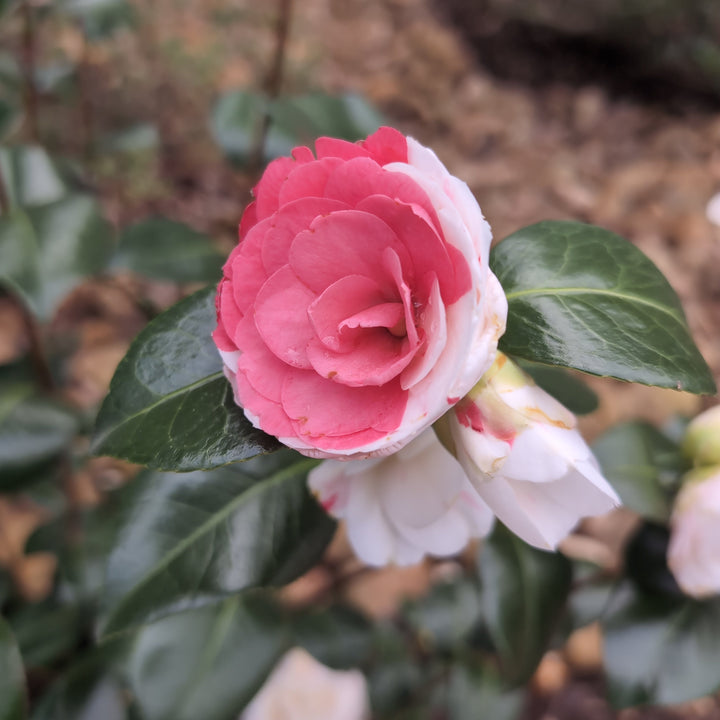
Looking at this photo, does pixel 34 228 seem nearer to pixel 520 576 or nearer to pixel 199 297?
pixel 199 297

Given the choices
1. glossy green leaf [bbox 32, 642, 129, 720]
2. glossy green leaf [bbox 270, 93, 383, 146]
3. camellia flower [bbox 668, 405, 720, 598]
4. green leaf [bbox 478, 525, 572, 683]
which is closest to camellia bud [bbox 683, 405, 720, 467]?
camellia flower [bbox 668, 405, 720, 598]

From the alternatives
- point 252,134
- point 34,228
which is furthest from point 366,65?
point 34,228

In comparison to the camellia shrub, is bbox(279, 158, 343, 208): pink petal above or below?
above

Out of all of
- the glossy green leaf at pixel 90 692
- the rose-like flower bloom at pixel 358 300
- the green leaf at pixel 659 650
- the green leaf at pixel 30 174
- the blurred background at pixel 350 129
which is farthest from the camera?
the blurred background at pixel 350 129

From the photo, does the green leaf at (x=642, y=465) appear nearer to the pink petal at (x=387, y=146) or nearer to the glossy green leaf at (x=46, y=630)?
the pink petal at (x=387, y=146)

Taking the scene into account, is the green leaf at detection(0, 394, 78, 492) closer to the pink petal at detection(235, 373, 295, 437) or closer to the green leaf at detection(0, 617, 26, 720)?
the green leaf at detection(0, 617, 26, 720)

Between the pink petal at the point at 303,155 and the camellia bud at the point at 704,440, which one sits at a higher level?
the pink petal at the point at 303,155

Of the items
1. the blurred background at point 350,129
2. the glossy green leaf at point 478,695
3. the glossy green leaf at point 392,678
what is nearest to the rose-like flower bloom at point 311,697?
the glossy green leaf at point 392,678
